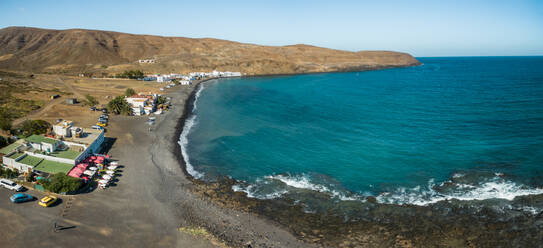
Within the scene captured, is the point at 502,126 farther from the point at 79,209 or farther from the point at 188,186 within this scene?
the point at 79,209

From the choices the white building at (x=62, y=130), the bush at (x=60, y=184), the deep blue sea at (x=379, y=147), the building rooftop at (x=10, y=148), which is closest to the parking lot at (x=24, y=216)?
the bush at (x=60, y=184)

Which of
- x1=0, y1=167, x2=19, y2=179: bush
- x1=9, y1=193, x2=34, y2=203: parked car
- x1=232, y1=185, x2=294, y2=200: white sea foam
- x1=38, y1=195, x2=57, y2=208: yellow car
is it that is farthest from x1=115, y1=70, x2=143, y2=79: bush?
x1=232, y1=185, x2=294, y2=200: white sea foam

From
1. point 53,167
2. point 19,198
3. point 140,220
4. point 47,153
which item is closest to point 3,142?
point 47,153

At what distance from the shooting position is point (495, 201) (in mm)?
34344

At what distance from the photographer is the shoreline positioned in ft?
92.8

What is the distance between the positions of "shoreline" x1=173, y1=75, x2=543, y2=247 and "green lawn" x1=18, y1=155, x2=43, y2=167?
22.1m

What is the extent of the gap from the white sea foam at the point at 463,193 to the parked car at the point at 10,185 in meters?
42.2

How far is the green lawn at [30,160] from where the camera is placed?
1516 inches

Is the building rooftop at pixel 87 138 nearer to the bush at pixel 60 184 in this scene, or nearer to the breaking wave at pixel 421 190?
the bush at pixel 60 184

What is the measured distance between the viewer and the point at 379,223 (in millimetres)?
31062

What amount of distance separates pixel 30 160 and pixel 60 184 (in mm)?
9310

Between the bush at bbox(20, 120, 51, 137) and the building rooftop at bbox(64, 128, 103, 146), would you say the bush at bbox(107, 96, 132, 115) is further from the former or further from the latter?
the building rooftop at bbox(64, 128, 103, 146)

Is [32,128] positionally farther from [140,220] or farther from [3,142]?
[140,220]

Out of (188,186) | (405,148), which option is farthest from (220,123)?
(405,148)
